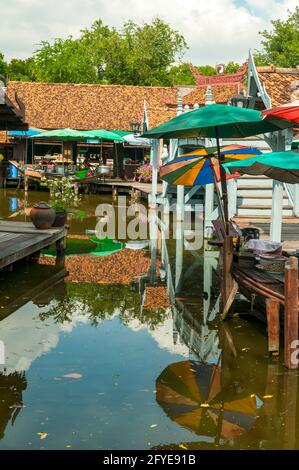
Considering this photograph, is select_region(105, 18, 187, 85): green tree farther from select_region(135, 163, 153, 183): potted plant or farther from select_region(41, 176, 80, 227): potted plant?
select_region(41, 176, 80, 227): potted plant

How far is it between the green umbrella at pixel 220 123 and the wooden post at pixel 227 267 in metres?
0.71

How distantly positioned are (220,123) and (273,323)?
2201mm

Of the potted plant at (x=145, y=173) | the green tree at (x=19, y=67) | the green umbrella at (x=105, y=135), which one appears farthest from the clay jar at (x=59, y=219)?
the green tree at (x=19, y=67)

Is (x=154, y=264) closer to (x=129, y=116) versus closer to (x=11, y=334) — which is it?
(x=11, y=334)

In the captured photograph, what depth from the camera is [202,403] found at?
5.12 m

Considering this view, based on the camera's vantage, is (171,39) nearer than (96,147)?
No

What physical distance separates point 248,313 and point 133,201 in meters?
19.0

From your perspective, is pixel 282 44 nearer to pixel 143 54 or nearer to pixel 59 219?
pixel 143 54

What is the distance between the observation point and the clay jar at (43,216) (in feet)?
40.2

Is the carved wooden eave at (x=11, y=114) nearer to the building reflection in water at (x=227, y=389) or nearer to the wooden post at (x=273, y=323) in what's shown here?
the building reflection in water at (x=227, y=389)

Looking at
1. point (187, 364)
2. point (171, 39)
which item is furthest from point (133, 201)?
point (171, 39)

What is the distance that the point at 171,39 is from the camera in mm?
56438

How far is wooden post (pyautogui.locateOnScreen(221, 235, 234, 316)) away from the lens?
24.4 feet
